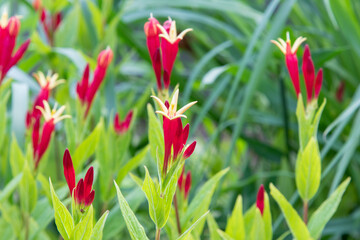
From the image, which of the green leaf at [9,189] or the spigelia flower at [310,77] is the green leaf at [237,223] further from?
the green leaf at [9,189]

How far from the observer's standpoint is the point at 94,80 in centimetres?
65

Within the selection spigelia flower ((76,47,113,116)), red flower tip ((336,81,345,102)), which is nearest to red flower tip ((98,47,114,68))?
spigelia flower ((76,47,113,116))

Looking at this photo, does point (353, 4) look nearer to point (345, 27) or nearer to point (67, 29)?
point (345, 27)

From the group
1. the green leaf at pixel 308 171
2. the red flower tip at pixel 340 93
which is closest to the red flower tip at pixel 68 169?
the green leaf at pixel 308 171

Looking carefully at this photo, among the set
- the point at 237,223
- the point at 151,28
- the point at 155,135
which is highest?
the point at 151,28

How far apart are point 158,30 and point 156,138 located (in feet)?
0.35

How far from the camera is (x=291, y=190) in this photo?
1.18 metres

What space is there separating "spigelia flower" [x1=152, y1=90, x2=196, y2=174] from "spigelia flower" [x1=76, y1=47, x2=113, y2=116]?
8.0 inches

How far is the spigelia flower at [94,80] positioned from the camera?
0.64 m

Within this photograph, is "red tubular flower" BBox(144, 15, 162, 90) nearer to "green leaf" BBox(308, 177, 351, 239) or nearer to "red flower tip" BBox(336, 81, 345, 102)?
"green leaf" BBox(308, 177, 351, 239)

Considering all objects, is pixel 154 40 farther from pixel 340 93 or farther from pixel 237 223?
pixel 340 93

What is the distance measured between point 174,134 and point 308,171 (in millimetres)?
194

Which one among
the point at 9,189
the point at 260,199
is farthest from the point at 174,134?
the point at 9,189

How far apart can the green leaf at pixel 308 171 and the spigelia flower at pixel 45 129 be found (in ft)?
0.81
